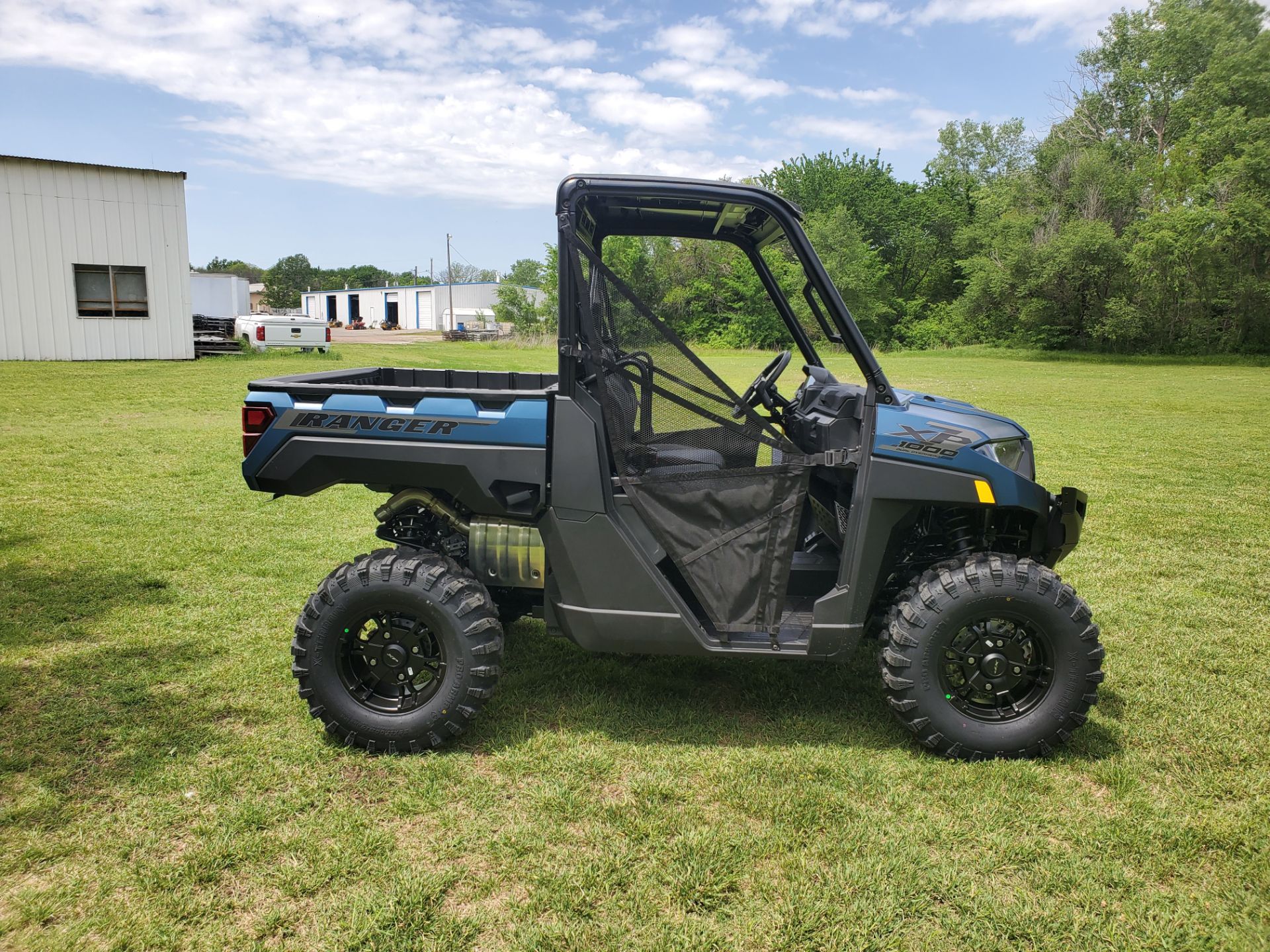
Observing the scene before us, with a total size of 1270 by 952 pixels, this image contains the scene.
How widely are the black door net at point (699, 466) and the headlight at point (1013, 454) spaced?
2.40ft

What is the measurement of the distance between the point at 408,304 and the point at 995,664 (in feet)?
255

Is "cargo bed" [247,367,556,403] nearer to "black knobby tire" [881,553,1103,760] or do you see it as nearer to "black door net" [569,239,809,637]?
"black door net" [569,239,809,637]

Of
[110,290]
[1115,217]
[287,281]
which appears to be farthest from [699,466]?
[287,281]

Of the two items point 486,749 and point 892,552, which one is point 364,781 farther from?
point 892,552

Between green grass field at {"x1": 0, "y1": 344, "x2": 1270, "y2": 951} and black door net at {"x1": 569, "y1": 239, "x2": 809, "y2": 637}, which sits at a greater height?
black door net at {"x1": 569, "y1": 239, "x2": 809, "y2": 637}

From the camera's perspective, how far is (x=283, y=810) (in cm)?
315

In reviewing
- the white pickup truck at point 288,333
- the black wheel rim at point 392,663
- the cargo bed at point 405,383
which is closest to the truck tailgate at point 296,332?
the white pickup truck at point 288,333

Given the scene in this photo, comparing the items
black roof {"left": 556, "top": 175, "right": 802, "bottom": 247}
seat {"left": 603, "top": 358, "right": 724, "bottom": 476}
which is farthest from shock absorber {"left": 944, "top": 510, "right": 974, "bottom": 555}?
black roof {"left": 556, "top": 175, "right": 802, "bottom": 247}

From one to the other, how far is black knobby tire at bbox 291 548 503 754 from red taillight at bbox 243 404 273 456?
64 centimetres

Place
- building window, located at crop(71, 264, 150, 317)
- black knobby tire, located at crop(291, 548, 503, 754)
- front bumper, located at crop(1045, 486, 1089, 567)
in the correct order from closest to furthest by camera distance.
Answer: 1. black knobby tire, located at crop(291, 548, 503, 754)
2. front bumper, located at crop(1045, 486, 1089, 567)
3. building window, located at crop(71, 264, 150, 317)

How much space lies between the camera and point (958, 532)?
12.5ft

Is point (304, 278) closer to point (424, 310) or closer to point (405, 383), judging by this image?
point (424, 310)

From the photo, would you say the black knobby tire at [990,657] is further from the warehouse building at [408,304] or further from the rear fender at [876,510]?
the warehouse building at [408,304]

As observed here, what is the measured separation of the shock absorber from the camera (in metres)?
3.81
